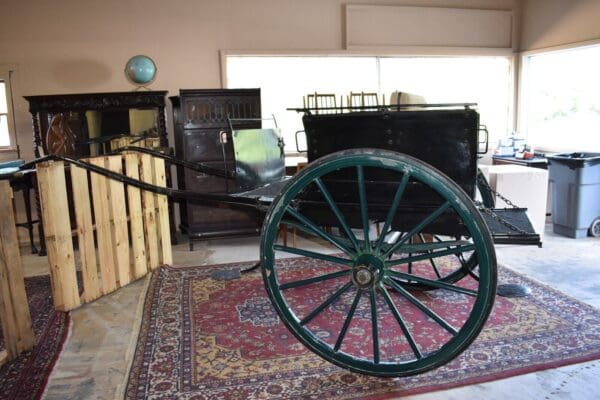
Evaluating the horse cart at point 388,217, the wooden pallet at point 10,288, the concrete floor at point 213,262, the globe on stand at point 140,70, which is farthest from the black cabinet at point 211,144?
the wooden pallet at point 10,288

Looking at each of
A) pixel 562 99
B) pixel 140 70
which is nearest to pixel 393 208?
pixel 140 70

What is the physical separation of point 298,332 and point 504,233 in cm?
104

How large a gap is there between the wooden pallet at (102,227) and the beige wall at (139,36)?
1.90m

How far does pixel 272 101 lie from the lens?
5.76 metres

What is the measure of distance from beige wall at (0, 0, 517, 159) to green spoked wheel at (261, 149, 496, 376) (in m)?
3.56

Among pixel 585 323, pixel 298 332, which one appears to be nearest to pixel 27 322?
pixel 298 332

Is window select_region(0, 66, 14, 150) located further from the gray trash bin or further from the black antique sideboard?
the gray trash bin

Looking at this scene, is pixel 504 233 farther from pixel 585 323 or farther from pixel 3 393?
pixel 3 393

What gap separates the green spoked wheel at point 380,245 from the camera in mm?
1871

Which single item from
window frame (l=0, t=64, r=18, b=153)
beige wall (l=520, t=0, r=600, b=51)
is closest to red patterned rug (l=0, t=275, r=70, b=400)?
window frame (l=0, t=64, r=18, b=153)

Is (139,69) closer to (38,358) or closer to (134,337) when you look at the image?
(134,337)

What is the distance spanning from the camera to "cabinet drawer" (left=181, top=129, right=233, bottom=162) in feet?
15.7

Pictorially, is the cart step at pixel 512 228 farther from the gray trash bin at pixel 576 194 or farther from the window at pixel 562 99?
the window at pixel 562 99

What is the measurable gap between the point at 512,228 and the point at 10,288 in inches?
99.2
